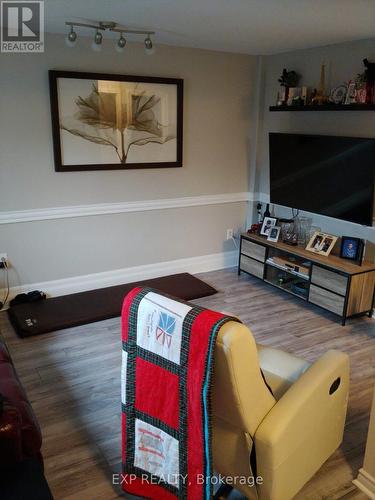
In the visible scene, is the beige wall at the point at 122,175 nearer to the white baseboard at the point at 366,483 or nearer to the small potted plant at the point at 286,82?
the small potted plant at the point at 286,82

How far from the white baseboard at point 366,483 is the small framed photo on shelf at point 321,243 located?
209cm

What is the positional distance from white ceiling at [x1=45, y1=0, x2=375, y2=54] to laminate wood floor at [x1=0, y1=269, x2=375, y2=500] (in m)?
2.26

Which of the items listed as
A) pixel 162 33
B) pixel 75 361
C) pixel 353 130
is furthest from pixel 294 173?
pixel 75 361

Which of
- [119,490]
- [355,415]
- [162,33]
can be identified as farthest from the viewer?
[162,33]

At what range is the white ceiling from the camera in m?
2.49

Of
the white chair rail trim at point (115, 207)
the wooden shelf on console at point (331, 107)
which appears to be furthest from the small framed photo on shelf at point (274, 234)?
the wooden shelf on console at point (331, 107)

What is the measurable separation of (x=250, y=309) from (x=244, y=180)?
1.60m

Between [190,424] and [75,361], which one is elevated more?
[190,424]

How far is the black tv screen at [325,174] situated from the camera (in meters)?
3.40

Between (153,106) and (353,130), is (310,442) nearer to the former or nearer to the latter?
(353,130)

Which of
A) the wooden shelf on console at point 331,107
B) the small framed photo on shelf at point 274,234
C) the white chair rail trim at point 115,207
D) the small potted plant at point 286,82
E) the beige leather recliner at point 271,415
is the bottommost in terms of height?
the beige leather recliner at point 271,415

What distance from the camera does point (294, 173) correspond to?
400cm

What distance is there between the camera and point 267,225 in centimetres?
437

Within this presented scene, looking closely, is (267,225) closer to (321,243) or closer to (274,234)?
(274,234)
